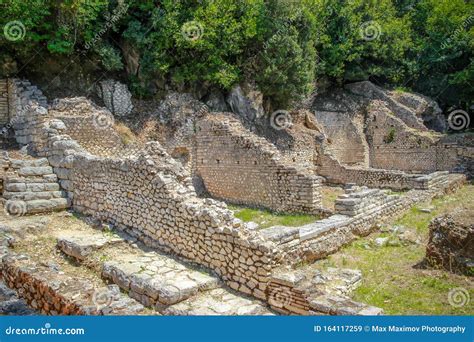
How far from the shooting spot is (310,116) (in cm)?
2333

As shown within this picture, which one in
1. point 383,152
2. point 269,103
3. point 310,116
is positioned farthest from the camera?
point 383,152

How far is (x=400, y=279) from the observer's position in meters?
7.34

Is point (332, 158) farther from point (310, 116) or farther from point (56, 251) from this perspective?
point (56, 251)

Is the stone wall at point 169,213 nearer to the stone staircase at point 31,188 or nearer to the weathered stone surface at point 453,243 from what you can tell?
the stone staircase at point 31,188

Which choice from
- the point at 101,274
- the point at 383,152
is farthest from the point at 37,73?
the point at 383,152

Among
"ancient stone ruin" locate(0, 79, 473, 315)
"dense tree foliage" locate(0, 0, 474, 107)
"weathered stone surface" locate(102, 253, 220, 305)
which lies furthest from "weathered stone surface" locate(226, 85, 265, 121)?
"weathered stone surface" locate(102, 253, 220, 305)

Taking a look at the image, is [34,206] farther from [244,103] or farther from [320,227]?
[244,103]

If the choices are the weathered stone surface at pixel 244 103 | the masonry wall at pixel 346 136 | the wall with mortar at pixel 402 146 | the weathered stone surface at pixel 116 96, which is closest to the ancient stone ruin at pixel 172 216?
the weathered stone surface at pixel 116 96

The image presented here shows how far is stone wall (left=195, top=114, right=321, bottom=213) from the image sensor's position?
512 inches

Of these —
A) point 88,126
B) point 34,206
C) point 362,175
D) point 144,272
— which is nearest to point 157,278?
point 144,272

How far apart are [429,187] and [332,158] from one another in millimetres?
5700

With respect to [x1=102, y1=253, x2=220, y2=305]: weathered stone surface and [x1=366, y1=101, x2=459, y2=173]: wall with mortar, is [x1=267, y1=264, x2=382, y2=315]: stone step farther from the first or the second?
[x1=366, y1=101, x2=459, y2=173]: wall with mortar

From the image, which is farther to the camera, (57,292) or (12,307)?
(57,292)

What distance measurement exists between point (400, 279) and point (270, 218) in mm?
5669
